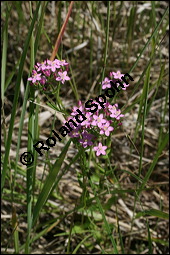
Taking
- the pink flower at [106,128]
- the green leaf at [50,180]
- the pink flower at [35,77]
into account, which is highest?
the pink flower at [35,77]

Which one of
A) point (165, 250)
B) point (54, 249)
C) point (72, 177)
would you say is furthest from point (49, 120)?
point (165, 250)

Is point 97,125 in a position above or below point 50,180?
above

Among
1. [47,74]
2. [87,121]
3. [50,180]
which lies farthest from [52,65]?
[50,180]

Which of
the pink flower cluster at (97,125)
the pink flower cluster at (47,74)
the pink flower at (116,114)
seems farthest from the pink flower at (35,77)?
the pink flower at (116,114)

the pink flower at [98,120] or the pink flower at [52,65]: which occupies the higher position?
the pink flower at [52,65]

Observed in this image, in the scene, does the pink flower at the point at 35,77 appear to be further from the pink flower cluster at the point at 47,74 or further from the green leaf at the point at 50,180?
the green leaf at the point at 50,180

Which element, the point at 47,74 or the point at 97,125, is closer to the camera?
the point at 97,125

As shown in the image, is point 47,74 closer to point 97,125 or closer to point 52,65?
point 52,65

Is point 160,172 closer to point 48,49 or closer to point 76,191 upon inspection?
point 76,191
